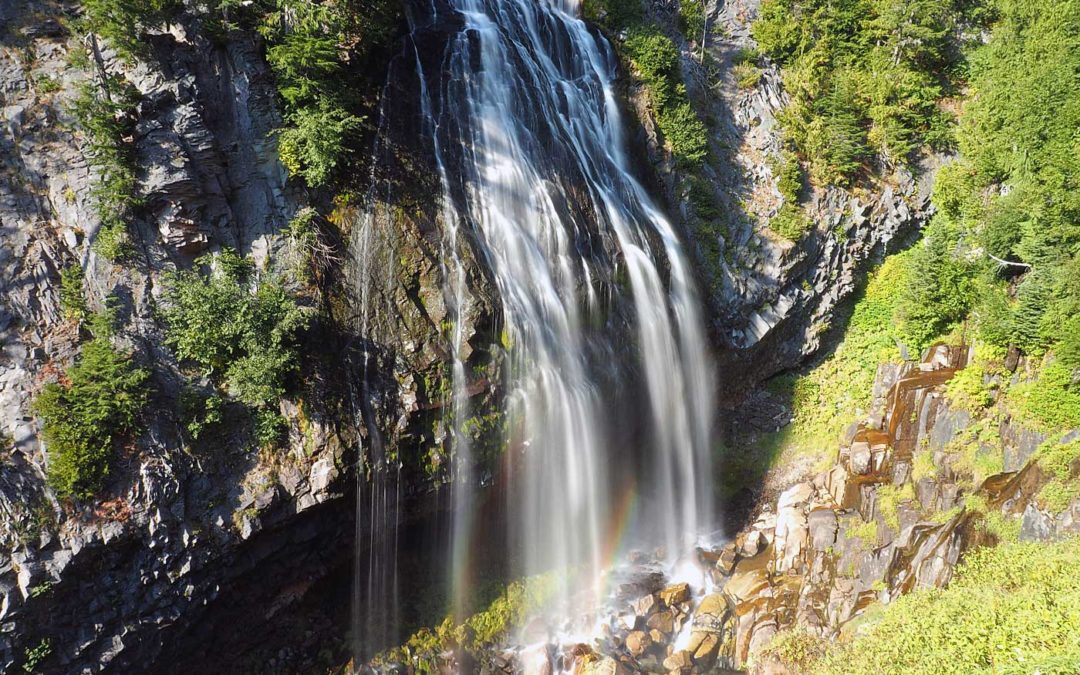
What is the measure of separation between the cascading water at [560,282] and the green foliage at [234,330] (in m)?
3.77

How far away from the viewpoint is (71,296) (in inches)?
438

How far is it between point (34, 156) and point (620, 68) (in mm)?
17291

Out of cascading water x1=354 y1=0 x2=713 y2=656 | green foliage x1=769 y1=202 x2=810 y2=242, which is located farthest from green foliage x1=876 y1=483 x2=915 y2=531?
green foliage x1=769 y1=202 x2=810 y2=242

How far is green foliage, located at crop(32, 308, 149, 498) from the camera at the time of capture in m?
10.1

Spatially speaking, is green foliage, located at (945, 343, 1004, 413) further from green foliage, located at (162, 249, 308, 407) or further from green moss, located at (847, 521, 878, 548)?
green foliage, located at (162, 249, 308, 407)

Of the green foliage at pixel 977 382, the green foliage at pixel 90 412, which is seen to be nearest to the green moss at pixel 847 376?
the green foliage at pixel 977 382

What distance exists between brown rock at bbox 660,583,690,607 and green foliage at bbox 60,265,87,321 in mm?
15170

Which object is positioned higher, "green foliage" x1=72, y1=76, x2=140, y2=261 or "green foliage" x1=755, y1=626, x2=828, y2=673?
"green foliage" x1=72, y1=76, x2=140, y2=261

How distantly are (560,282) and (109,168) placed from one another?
33.9 ft

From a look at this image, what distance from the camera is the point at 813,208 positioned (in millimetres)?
21609

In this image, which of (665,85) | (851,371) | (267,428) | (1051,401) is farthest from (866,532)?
(665,85)

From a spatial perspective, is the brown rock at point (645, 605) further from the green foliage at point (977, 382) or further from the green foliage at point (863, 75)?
the green foliage at point (863, 75)

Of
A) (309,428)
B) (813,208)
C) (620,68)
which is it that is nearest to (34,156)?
(309,428)

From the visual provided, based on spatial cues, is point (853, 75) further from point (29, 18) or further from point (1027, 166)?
point (29, 18)
